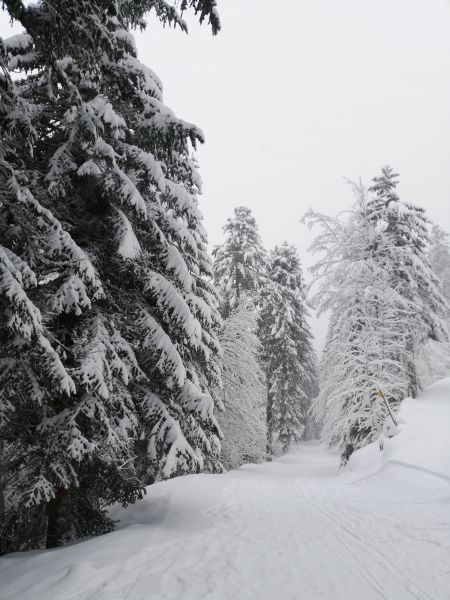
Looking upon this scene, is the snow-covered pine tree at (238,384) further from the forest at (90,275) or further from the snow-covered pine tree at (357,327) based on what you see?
the forest at (90,275)

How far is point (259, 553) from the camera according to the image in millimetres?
4852

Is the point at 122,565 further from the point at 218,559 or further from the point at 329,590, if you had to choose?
the point at 329,590

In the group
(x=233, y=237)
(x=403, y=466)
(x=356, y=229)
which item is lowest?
(x=403, y=466)

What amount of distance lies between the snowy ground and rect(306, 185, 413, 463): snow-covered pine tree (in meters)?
6.57

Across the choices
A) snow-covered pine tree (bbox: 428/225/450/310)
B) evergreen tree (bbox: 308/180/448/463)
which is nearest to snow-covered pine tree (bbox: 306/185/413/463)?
evergreen tree (bbox: 308/180/448/463)

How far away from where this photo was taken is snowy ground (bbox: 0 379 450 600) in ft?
12.7

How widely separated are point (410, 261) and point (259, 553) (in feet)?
51.6

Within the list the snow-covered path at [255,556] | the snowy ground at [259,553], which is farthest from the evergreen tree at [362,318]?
the snow-covered path at [255,556]

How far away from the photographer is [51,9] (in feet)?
12.2

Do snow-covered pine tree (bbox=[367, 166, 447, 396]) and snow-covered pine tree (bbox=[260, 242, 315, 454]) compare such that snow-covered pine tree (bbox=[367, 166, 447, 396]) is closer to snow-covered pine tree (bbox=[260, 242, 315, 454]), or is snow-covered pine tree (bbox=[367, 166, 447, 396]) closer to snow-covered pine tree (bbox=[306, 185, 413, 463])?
snow-covered pine tree (bbox=[306, 185, 413, 463])

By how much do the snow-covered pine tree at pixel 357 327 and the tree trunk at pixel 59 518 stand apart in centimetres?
1134

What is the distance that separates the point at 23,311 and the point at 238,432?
1523 cm

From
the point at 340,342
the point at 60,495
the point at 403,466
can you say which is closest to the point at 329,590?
the point at 60,495

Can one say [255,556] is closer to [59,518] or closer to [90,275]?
[59,518]
